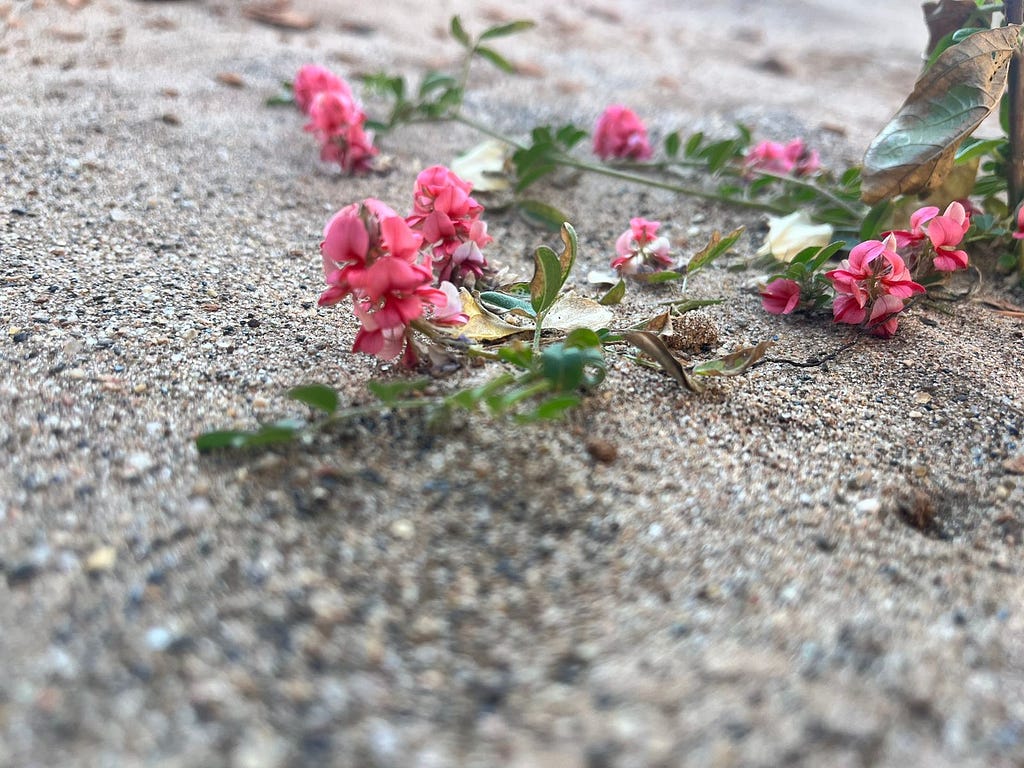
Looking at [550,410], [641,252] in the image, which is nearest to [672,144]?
[641,252]

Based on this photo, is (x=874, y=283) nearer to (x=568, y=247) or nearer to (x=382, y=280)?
(x=568, y=247)

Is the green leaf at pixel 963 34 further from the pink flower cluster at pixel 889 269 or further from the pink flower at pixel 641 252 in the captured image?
the pink flower at pixel 641 252

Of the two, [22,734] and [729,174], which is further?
[729,174]

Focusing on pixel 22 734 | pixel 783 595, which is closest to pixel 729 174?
pixel 783 595

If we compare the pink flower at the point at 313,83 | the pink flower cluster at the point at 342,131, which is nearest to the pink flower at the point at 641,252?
the pink flower cluster at the point at 342,131

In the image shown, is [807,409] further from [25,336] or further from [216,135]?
[216,135]
